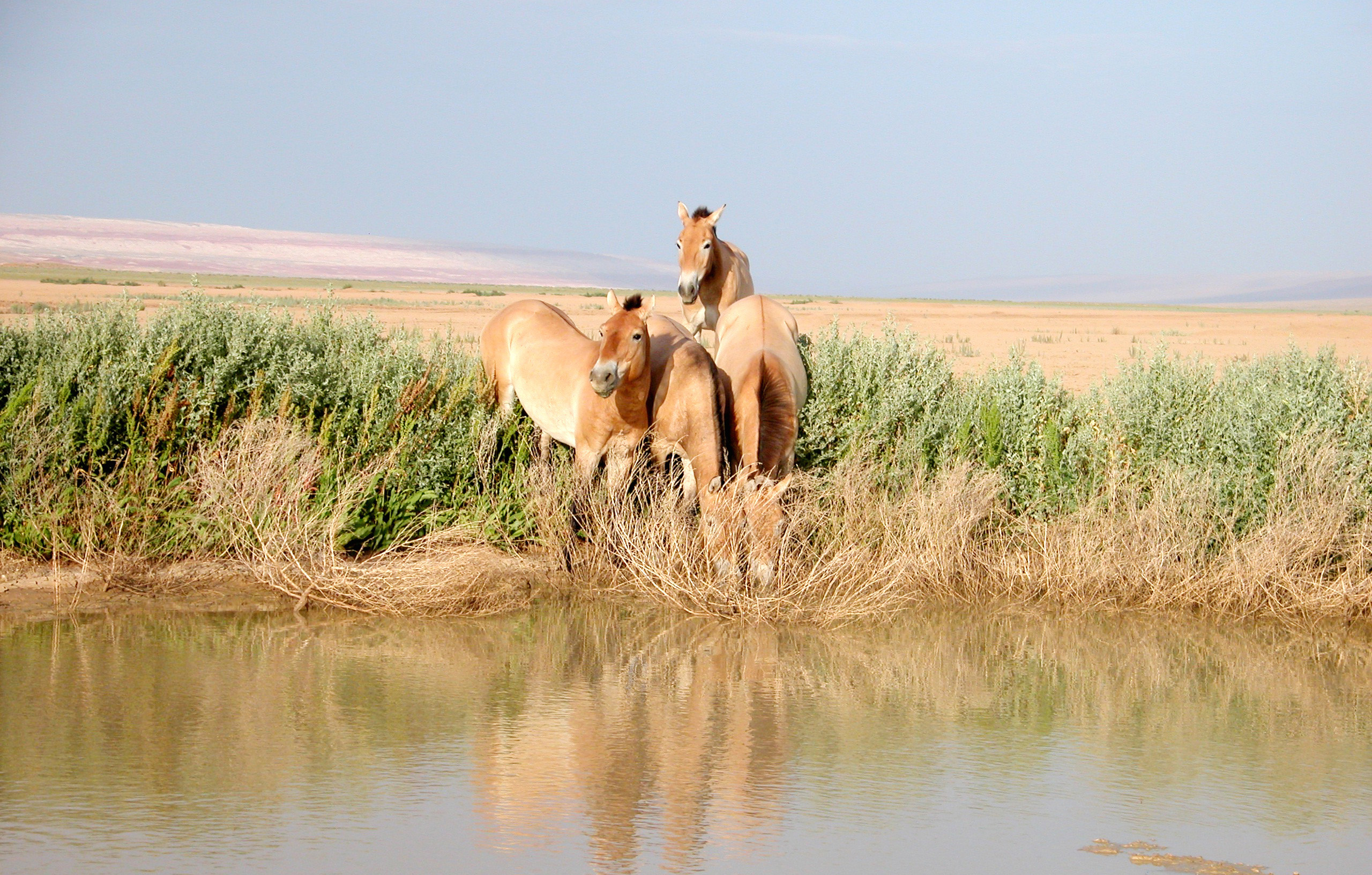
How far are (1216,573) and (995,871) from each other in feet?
16.6

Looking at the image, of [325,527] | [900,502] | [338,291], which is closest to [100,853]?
[325,527]

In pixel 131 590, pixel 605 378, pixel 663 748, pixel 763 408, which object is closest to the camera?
pixel 663 748

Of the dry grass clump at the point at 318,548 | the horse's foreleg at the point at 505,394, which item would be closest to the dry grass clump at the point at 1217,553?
the dry grass clump at the point at 318,548

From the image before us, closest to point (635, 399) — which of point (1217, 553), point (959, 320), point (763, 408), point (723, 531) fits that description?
point (763, 408)

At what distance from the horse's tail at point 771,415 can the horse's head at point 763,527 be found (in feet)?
1.28

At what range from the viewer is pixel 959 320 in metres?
58.5

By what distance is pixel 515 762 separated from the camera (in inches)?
217

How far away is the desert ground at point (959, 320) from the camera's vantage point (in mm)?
29750

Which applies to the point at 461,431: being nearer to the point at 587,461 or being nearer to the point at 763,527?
the point at 587,461

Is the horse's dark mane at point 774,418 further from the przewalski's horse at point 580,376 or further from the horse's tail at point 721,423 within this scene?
the przewalski's horse at point 580,376

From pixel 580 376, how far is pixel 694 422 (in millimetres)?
1104

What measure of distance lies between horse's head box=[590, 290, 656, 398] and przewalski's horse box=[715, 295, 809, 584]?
860mm

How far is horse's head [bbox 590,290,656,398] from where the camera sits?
8.29 metres

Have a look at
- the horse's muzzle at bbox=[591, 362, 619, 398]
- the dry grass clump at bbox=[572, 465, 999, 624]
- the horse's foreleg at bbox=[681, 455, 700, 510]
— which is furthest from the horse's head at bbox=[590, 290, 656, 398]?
the dry grass clump at bbox=[572, 465, 999, 624]
